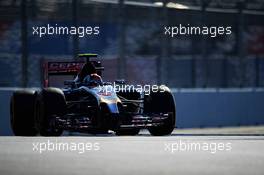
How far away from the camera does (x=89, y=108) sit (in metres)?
17.1

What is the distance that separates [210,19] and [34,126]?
783 cm

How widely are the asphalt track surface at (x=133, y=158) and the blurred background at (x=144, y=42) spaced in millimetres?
5221

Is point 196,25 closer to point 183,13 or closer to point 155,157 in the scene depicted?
point 183,13

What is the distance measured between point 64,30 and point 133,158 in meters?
9.99

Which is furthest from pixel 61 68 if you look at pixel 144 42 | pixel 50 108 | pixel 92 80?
pixel 144 42

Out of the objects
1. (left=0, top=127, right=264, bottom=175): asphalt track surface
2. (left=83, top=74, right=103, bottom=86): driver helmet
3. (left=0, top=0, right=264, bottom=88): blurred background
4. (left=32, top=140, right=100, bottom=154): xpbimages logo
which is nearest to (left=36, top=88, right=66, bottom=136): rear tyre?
(left=0, top=127, right=264, bottom=175): asphalt track surface

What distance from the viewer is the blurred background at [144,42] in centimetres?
2138

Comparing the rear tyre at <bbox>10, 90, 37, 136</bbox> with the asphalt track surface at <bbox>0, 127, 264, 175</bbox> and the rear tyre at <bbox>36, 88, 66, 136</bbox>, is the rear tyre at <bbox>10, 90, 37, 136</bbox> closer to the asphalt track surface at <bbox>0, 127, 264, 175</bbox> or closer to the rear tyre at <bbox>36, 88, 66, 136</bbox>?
the rear tyre at <bbox>36, 88, 66, 136</bbox>

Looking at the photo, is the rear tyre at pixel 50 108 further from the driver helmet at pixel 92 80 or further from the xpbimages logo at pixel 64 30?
the xpbimages logo at pixel 64 30

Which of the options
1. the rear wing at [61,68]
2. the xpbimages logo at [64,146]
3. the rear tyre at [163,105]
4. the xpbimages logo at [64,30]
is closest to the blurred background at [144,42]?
the xpbimages logo at [64,30]

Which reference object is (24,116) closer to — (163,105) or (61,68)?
(61,68)

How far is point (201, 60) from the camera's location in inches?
946

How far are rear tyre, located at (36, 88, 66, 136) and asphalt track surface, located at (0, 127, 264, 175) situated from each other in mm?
320

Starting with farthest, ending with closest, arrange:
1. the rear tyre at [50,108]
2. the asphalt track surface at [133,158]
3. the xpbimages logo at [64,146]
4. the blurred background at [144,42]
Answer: the blurred background at [144,42] < the rear tyre at [50,108] < the xpbimages logo at [64,146] < the asphalt track surface at [133,158]
